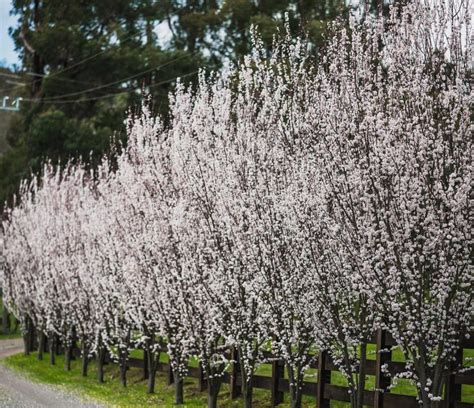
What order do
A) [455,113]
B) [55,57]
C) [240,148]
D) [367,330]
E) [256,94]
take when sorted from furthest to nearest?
[55,57], [256,94], [240,148], [367,330], [455,113]

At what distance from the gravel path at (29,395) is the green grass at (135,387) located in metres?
0.34

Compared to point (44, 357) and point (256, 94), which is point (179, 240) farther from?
point (44, 357)

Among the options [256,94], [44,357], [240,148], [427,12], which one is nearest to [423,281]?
[427,12]

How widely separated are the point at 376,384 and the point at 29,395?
809cm

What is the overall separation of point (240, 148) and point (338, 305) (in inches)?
116

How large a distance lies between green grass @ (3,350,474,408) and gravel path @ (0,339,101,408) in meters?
0.34

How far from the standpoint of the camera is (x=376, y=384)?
1023cm

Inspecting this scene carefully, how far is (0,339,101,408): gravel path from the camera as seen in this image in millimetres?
14328

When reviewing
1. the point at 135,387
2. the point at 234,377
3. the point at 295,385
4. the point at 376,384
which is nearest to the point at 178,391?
the point at 234,377

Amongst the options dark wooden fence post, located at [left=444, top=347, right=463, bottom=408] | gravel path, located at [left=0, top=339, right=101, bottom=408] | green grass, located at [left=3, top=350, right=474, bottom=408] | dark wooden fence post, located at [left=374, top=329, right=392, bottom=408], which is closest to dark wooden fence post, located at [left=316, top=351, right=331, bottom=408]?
green grass, located at [left=3, top=350, right=474, bottom=408]

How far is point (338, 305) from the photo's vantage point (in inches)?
373

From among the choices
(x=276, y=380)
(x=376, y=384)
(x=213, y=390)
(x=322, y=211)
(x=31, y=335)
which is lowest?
(x=31, y=335)

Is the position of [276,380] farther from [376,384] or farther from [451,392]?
[451,392]

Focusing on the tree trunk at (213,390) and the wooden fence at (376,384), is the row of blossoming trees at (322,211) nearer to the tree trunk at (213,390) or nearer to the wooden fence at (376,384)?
the tree trunk at (213,390)
